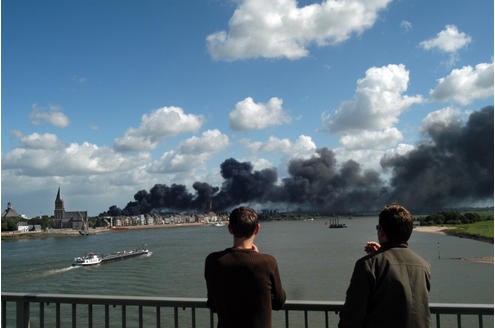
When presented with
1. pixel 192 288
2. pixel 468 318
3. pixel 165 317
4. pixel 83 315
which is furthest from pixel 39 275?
pixel 468 318

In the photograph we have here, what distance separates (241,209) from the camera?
3.08 m

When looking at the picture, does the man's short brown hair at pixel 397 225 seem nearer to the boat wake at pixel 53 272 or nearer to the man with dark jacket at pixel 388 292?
the man with dark jacket at pixel 388 292

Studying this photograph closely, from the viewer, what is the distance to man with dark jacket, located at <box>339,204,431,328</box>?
2.53 m

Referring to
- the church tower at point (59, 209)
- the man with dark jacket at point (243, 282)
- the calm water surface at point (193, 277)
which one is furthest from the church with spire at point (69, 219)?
the man with dark jacket at point (243, 282)

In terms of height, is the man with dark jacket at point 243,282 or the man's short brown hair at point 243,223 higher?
the man's short brown hair at point 243,223

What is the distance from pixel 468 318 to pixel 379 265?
22853 millimetres

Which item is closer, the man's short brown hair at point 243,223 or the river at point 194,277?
the man's short brown hair at point 243,223

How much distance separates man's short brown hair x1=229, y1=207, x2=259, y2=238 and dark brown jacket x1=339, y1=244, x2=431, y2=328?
71 cm

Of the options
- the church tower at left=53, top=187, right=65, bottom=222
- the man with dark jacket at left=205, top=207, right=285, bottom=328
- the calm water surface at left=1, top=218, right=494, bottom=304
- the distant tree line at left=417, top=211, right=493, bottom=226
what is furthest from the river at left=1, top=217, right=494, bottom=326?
the church tower at left=53, top=187, right=65, bottom=222

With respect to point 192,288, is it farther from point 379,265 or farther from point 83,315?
point 379,265

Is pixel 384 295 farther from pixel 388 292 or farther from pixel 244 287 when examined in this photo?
pixel 244 287

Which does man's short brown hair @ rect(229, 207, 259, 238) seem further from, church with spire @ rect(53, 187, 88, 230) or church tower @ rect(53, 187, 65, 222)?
church tower @ rect(53, 187, 65, 222)

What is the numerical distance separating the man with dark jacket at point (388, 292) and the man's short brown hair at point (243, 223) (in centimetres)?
71

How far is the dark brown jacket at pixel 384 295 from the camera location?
2.53 metres
